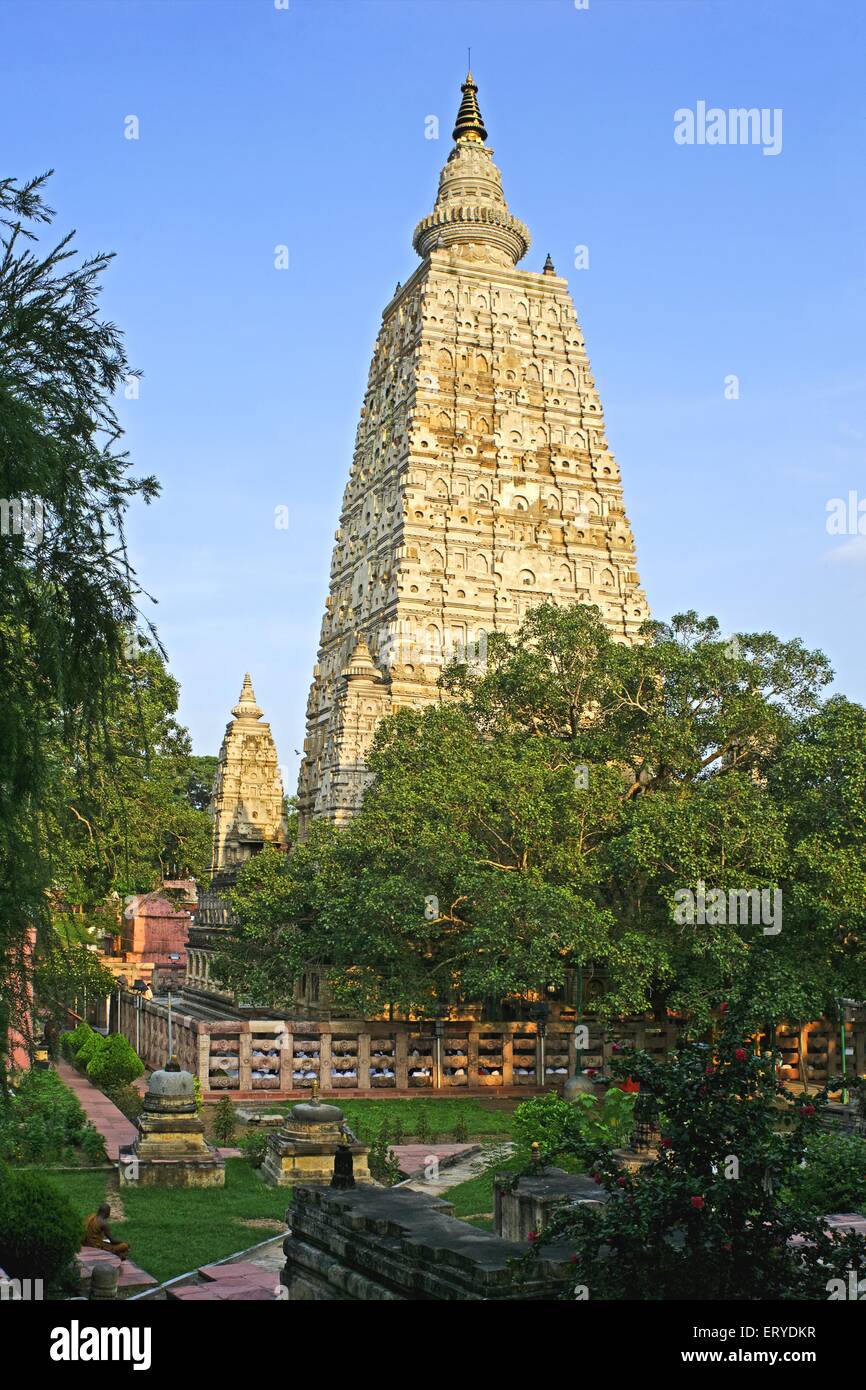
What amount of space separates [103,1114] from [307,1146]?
25.3 feet

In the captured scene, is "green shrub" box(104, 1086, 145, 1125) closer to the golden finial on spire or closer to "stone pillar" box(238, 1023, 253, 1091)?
"stone pillar" box(238, 1023, 253, 1091)

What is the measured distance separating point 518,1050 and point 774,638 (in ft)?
36.0

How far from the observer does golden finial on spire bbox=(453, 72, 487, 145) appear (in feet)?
188

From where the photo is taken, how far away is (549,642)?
108ft

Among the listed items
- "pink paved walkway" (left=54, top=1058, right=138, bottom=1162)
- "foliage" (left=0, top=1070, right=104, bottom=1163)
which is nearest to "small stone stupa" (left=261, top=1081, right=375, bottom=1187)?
"pink paved walkway" (left=54, top=1058, right=138, bottom=1162)

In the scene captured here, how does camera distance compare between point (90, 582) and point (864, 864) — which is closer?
point (90, 582)

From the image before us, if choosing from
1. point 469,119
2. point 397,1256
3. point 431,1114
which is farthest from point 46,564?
point 469,119

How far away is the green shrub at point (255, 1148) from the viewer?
63.4ft

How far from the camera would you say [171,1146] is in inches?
721

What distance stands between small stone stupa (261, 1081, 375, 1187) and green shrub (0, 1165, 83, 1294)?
6193 mm

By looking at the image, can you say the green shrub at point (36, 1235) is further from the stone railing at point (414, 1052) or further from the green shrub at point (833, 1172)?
the stone railing at point (414, 1052)

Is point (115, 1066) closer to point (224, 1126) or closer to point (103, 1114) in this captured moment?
point (103, 1114)
